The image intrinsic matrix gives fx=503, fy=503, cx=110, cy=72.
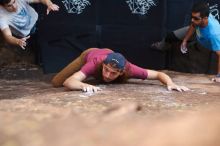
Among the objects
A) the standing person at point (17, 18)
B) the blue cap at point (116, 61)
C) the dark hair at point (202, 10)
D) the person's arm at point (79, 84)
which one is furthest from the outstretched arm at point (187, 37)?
the person's arm at point (79, 84)

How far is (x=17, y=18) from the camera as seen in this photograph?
5180 millimetres

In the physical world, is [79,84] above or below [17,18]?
below

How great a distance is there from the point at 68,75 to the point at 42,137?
382 cm

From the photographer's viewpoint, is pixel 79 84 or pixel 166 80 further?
pixel 166 80

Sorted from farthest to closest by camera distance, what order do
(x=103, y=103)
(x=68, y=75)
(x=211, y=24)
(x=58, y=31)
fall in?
(x=58, y=31) → (x=211, y=24) → (x=68, y=75) → (x=103, y=103)

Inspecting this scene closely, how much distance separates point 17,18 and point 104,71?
4.85ft

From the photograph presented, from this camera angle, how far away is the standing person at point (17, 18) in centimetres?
502

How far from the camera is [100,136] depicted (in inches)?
34.0

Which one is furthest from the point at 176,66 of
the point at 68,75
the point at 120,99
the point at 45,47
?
the point at 120,99

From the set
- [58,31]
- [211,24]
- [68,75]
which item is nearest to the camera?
[68,75]

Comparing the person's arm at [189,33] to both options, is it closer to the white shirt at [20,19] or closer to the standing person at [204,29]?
the standing person at [204,29]

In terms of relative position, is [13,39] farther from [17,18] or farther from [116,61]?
[116,61]

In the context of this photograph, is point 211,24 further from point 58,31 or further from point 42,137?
point 42,137

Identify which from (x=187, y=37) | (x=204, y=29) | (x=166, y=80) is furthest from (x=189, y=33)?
(x=166, y=80)
